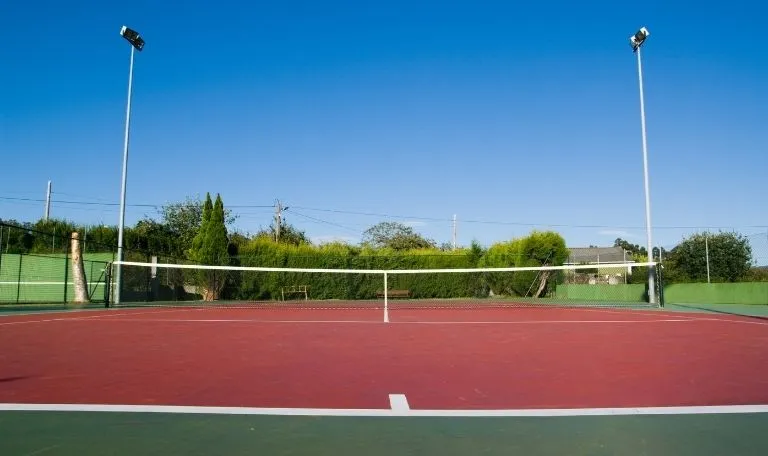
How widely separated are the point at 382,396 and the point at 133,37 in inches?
976

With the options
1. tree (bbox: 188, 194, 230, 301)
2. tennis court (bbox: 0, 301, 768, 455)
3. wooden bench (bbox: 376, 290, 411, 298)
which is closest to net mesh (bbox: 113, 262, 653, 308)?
wooden bench (bbox: 376, 290, 411, 298)

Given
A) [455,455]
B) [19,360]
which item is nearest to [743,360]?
[455,455]

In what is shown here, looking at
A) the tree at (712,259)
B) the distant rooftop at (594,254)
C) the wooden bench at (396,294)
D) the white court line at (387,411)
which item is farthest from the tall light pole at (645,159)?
the distant rooftop at (594,254)

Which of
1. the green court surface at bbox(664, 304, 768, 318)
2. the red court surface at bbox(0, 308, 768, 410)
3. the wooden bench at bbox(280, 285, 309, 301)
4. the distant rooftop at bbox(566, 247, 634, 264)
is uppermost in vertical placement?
the distant rooftop at bbox(566, 247, 634, 264)

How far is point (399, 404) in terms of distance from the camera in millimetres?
4426

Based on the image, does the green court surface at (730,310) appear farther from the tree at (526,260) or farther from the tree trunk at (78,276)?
the tree trunk at (78,276)

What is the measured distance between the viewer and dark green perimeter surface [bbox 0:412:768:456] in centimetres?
320

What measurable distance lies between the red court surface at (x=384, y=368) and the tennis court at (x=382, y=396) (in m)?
0.03

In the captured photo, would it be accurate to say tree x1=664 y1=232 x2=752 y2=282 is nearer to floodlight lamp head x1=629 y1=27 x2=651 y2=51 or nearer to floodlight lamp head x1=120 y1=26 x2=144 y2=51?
floodlight lamp head x1=629 y1=27 x2=651 y2=51

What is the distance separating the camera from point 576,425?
149 inches

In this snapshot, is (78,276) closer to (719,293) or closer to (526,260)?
(526,260)

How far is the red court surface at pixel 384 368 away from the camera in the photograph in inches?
184

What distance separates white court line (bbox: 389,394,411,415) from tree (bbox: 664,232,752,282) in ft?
87.8

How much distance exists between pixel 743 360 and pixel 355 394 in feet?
16.3
